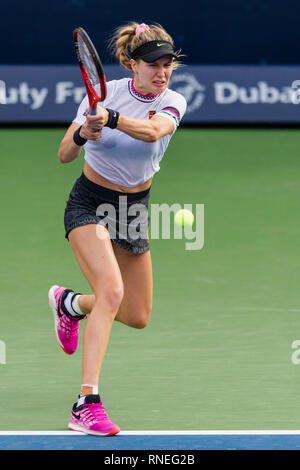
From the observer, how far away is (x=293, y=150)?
46.9 feet

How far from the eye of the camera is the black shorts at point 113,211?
246 inches

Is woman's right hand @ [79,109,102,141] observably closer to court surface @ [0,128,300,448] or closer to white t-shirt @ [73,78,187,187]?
white t-shirt @ [73,78,187,187]

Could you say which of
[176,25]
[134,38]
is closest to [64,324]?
[134,38]

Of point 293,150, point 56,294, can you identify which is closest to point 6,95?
point 293,150

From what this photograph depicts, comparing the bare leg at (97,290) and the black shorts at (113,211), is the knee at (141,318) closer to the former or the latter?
the black shorts at (113,211)

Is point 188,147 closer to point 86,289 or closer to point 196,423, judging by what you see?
point 86,289

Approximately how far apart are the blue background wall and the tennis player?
10.4m

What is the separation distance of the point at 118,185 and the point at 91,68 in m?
0.79

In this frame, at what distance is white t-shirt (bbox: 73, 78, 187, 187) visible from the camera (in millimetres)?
6164

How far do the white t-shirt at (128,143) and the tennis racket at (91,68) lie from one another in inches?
12.2

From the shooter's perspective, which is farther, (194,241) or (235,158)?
(235,158)

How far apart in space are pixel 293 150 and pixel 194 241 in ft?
14.8

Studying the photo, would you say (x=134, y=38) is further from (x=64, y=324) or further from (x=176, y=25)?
(x=176, y=25)

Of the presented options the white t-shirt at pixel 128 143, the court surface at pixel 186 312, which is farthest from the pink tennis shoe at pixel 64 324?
the white t-shirt at pixel 128 143
